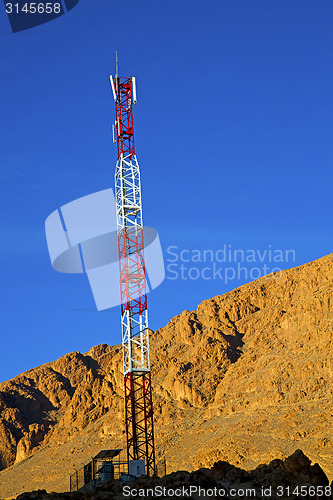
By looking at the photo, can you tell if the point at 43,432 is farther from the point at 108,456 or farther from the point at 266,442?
the point at 108,456

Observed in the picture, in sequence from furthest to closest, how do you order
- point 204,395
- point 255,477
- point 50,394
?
1. point 50,394
2. point 204,395
3. point 255,477

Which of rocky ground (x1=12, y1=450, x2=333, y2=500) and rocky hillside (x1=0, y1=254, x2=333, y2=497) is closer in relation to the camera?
rocky ground (x1=12, y1=450, x2=333, y2=500)

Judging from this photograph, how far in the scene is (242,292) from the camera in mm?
146000

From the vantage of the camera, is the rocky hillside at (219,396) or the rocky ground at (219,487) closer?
the rocky ground at (219,487)

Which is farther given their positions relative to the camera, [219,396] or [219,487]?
[219,396]

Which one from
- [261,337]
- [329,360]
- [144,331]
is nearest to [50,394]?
[261,337]

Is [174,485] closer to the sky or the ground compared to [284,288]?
closer to the ground

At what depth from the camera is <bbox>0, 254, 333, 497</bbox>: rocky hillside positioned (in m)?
86.4

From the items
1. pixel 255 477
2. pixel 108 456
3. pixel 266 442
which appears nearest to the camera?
pixel 255 477

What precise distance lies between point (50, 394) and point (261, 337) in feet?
213

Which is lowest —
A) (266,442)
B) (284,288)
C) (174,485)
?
(174,485)

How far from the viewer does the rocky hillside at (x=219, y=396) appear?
86.4 meters

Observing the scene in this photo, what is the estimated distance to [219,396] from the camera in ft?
357

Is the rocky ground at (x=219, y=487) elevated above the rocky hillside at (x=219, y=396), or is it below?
below
